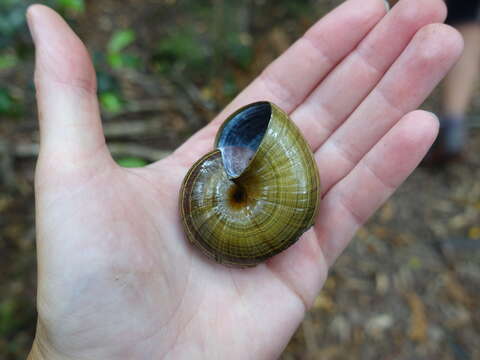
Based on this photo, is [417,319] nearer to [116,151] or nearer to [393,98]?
[393,98]

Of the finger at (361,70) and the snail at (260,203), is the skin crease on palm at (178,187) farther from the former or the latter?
the snail at (260,203)

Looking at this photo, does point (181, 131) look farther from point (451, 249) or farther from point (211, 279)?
point (451, 249)


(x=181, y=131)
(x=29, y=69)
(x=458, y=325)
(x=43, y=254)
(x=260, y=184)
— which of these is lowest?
(x=458, y=325)

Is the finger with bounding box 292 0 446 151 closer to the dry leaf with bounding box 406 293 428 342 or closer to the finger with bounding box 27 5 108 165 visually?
the finger with bounding box 27 5 108 165

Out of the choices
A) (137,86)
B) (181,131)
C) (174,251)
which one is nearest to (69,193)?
(174,251)

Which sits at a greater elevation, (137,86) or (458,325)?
(137,86)

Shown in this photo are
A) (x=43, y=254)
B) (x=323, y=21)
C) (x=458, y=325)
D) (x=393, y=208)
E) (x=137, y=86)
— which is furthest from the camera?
(x=137, y=86)

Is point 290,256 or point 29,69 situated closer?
point 290,256

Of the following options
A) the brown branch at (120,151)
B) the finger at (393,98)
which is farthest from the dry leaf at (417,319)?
the brown branch at (120,151)

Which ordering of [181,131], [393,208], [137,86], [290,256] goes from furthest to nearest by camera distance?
1. [137,86]
2. [181,131]
3. [393,208]
4. [290,256]
